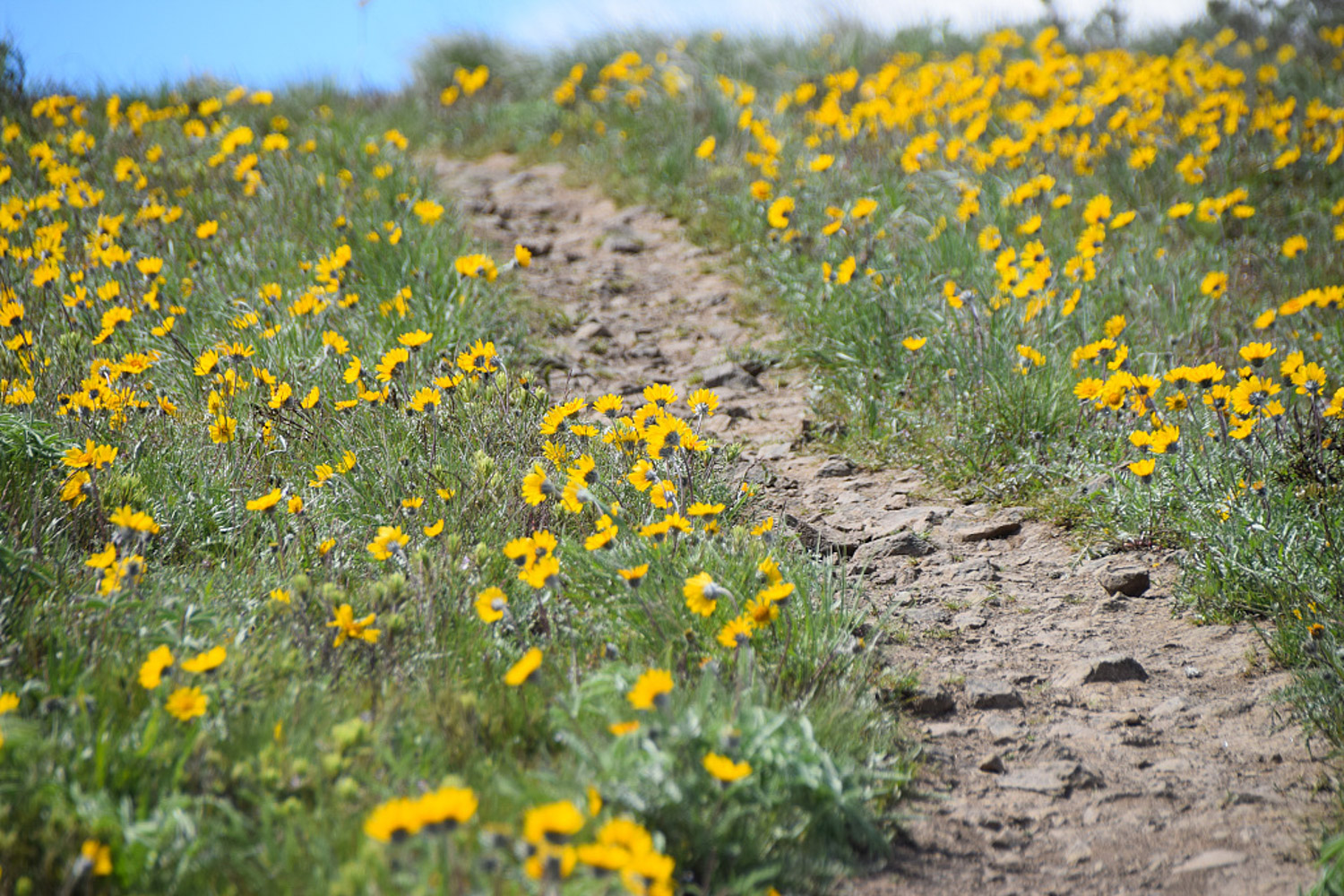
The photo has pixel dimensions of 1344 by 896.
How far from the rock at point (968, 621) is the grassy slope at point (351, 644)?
0.35 metres

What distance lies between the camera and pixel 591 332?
5340 mm

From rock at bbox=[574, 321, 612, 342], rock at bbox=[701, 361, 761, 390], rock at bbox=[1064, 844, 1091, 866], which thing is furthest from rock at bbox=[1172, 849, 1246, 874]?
rock at bbox=[574, 321, 612, 342]

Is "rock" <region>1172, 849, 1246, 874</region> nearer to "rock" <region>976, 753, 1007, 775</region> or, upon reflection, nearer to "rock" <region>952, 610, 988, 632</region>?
"rock" <region>976, 753, 1007, 775</region>

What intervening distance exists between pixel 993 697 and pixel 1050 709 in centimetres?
16

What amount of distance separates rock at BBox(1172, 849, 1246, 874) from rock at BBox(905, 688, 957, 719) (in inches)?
26.3

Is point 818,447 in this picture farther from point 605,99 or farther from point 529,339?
point 605,99

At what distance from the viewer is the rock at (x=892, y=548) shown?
3268mm

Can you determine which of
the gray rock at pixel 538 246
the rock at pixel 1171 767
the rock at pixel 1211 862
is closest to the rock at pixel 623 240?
the gray rock at pixel 538 246

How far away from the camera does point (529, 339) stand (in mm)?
5086

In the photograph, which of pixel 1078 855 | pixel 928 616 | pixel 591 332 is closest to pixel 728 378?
pixel 591 332

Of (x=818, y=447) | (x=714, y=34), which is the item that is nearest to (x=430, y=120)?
(x=714, y=34)

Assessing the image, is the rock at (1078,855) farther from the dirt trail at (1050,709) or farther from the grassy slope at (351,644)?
the grassy slope at (351,644)

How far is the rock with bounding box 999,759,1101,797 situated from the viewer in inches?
87.6

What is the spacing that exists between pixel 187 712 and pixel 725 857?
3.64 ft
